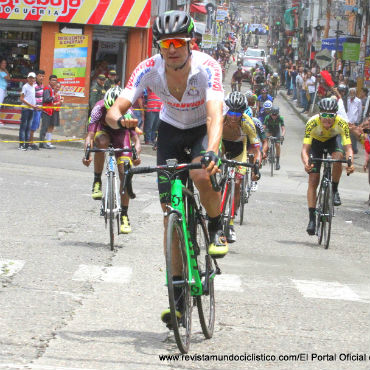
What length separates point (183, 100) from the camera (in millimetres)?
7082

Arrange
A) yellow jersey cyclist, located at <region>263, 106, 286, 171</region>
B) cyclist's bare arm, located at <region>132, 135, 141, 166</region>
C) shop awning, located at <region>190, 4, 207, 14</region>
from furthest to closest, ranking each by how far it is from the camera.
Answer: shop awning, located at <region>190, 4, 207, 14</region>
yellow jersey cyclist, located at <region>263, 106, 286, 171</region>
cyclist's bare arm, located at <region>132, 135, 141, 166</region>

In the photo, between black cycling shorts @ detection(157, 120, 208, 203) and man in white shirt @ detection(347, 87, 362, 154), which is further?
man in white shirt @ detection(347, 87, 362, 154)

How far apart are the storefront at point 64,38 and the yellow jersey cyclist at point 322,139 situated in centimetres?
1619

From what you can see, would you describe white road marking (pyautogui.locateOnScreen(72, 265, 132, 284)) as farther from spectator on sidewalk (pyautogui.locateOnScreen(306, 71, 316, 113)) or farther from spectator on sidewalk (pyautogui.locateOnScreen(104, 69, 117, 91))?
spectator on sidewalk (pyautogui.locateOnScreen(306, 71, 316, 113))

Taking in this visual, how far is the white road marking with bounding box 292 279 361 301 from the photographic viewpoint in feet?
30.6

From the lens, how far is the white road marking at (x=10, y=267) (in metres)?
9.24

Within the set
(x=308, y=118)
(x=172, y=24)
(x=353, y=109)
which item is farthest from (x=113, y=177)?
(x=308, y=118)

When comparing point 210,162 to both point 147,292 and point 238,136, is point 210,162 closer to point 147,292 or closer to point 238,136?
point 147,292

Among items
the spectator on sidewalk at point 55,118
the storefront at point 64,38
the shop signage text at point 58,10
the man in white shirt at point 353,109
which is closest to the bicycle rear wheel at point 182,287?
the spectator on sidewalk at point 55,118

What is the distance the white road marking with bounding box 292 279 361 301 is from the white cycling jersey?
275 cm

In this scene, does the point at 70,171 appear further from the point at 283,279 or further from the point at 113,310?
the point at 113,310

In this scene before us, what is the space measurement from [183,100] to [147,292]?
233 centimetres

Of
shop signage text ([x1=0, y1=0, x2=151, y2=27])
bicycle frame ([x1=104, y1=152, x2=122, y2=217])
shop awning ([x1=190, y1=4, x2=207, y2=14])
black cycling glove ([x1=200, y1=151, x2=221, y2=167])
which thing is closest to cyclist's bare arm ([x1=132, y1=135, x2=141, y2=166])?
bicycle frame ([x1=104, y1=152, x2=122, y2=217])

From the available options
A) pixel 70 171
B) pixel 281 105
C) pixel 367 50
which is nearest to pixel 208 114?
pixel 70 171
